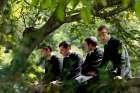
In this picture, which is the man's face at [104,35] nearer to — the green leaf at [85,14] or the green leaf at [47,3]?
the green leaf at [47,3]

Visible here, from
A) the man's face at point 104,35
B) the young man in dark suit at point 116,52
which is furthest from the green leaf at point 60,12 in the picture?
→ the man's face at point 104,35

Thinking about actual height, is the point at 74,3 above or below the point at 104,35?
above

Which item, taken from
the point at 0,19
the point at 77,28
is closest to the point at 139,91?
the point at 0,19

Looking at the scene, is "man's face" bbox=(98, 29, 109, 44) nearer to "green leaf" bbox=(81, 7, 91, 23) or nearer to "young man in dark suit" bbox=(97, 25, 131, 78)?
"young man in dark suit" bbox=(97, 25, 131, 78)

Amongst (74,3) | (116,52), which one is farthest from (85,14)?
(116,52)

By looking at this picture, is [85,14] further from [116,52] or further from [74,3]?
[116,52]

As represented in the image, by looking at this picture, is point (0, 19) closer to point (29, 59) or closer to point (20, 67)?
point (29, 59)

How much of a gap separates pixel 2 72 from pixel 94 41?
356 centimetres

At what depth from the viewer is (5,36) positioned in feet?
8.31

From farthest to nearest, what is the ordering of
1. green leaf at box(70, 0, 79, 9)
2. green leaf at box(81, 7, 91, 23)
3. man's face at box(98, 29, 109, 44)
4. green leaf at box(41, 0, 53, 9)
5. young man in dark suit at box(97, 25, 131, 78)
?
man's face at box(98, 29, 109, 44) < young man in dark suit at box(97, 25, 131, 78) < green leaf at box(41, 0, 53, 9) < green leaf at box(70, 0, 79, 9) < green leaf at box(81, 7, 91, 23)

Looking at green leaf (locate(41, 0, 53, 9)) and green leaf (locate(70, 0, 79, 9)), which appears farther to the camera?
green leaf (locate(41, 0, 53, 9))

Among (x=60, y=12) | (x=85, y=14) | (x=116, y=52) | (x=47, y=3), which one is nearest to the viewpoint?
(x=85, y=14)

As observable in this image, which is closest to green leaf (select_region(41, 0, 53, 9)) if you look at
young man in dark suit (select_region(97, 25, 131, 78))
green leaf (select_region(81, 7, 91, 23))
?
green leaf (select_region(81, 7, 91, 23))

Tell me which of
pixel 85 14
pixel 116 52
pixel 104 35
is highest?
pixel 85 14
